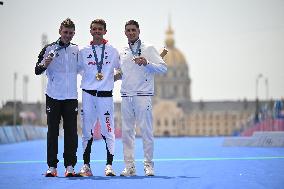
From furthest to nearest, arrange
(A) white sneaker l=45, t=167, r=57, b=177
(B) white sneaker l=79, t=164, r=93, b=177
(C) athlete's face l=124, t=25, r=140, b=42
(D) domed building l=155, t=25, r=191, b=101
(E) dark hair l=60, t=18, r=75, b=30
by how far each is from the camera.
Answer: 1. (D) domed building l=155, t=25, r=191, b=101
2. (C) athlete's face l=124, t=25, r=140, b=42
3. (E) dark hair l=60, t=18, r=75, b=30
4. (B) white sneaker l=79, t=164, r=93, b=177
5. (A) white sneaker l=45, t=167, r=57, b=177

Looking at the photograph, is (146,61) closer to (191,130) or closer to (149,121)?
(149,121)

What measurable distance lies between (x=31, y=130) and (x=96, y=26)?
30.1 metres

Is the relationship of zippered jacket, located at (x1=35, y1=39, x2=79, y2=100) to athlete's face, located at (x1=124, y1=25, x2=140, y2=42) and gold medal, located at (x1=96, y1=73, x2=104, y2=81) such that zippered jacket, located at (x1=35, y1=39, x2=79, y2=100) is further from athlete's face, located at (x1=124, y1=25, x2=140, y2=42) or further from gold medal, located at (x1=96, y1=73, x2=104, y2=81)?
athlete's face, located at (x1=124, y1=25, x2=140, y2=42)

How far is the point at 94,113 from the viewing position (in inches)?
325

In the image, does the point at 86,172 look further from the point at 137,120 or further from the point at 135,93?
the point at 135,93

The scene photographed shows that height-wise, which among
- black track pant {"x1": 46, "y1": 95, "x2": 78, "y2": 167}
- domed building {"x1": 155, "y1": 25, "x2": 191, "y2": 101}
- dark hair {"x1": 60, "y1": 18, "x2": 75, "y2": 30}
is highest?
domed building {"x1": 155, "y1": 25, "x2": 191, "y2": 101}

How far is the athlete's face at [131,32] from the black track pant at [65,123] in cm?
106

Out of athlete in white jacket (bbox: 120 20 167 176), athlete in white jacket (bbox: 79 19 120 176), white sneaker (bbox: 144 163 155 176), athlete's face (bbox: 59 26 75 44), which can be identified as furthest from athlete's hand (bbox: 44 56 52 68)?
white sneaker (bbox: 144 163 155 176)

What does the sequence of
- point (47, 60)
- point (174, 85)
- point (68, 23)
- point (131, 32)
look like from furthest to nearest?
point (174, 85)
point (131, 32)
point (68, 23)
point (47, 60)

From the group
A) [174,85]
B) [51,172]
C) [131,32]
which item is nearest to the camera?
[51,172]

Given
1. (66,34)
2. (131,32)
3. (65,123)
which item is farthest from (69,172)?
(131,32)

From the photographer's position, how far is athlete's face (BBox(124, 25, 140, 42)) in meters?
8.24

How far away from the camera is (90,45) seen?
8.26m

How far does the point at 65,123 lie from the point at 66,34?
3.69 feet
